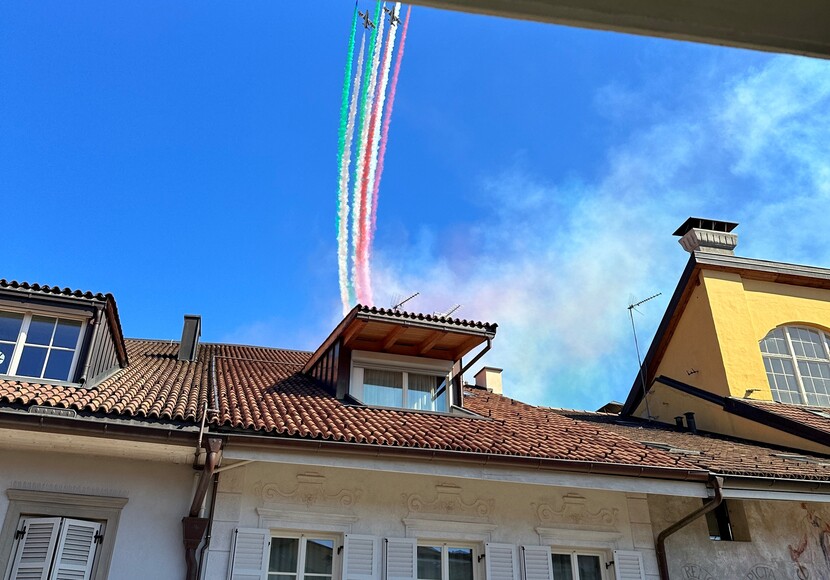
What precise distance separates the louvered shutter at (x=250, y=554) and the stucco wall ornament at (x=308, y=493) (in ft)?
Answer: 1.48

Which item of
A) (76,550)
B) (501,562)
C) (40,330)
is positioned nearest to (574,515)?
(501,562)

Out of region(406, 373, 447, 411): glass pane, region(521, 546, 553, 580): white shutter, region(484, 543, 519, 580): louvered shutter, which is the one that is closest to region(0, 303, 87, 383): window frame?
region(406, 373, 447, 411): glass pane

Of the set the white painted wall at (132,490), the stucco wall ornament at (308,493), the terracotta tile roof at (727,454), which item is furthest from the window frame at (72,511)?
the terracotta tile roof at (727,454)

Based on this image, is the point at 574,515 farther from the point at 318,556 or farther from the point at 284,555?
the point at 284,555

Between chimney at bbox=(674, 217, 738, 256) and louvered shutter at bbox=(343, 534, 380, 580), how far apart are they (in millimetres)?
12253

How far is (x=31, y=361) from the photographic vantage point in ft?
35.4

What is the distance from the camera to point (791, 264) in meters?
18.7

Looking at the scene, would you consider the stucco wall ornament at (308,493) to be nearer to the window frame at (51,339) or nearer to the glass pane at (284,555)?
the glass pane at (284,555)

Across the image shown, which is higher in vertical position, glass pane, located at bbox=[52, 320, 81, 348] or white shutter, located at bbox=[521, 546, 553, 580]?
glass pane, located at bbox=[52, 320, 81, 348]

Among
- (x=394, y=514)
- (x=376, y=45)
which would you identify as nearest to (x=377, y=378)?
(x=394, y=514)

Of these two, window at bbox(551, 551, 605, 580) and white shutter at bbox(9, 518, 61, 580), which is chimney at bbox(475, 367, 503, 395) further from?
white shutter at bbox(9, 518, 61, 580)

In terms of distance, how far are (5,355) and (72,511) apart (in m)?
2.83

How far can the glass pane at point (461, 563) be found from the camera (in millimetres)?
10414

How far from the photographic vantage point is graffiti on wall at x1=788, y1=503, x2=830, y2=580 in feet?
38.2
